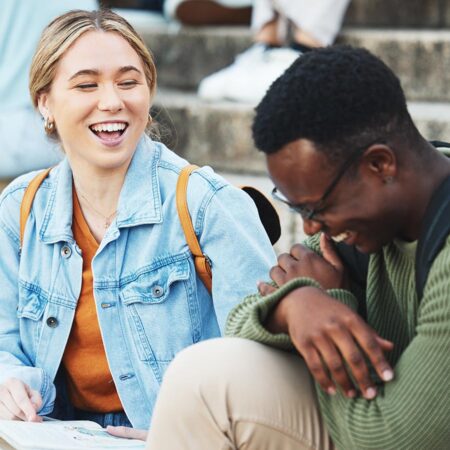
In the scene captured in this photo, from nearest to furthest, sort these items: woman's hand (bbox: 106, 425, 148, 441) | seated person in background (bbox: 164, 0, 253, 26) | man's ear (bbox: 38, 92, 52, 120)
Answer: woman's hand (bbox: 106, 425, 148, 441)
man's ear (bbox: 38, 92, 52, 120)
seated person in background (bbox: 164, 0, 253, 26)

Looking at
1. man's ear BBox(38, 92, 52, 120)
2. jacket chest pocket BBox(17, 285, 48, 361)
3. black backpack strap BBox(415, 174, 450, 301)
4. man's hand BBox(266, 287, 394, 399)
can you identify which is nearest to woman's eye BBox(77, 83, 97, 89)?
man's ear BBox(38, 92, 52, 120)

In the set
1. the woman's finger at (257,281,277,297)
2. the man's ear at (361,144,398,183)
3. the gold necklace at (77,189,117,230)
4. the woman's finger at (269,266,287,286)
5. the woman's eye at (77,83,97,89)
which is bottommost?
the gold necklace at (77,189,117,230)

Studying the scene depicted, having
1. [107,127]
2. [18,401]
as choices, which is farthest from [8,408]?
[107,127]

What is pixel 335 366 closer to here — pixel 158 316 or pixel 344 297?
pixel 344 297

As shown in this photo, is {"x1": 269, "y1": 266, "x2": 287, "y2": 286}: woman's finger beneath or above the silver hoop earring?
beneath

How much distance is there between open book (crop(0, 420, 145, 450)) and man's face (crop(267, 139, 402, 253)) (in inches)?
32.1

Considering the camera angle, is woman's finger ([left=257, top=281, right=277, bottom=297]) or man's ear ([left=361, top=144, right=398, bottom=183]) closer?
man's ear ([left=361, top=144, right=398, bottom=183])

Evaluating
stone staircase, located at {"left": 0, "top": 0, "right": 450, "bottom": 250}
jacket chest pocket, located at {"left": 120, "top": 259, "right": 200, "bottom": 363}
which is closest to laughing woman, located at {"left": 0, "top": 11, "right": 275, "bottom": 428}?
jacket chest pocket, located at {"left": 120, "top": 259, "right": 200, "bottom": 363}

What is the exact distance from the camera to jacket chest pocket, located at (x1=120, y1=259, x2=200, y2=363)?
285cm

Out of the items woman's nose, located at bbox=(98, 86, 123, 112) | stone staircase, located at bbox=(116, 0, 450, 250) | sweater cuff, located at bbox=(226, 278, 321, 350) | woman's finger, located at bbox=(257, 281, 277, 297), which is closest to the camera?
sweater cuff, located at bbox=(226, 278, 321, 350)

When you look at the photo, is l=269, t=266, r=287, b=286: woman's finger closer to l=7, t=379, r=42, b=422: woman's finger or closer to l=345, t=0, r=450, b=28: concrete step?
l=7, t=379, r=42, b=422: woman's finger

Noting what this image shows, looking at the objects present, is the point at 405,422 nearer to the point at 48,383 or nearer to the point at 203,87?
the point at 48,383

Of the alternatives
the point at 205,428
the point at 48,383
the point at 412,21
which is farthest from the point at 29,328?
the point at 412,21

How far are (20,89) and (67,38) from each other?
180cm
